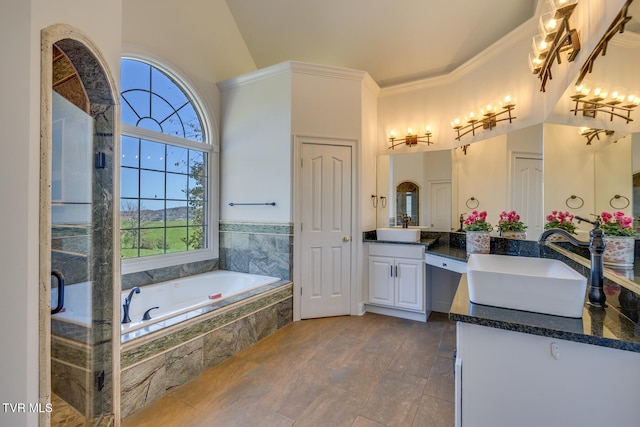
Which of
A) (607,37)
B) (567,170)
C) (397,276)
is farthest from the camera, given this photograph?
(397,276)

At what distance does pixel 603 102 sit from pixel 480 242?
143cm

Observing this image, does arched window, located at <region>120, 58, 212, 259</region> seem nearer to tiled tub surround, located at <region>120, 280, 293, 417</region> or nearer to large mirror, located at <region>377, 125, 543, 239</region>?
tiled tub surround, located at <region>120, 280, 293, 417</region>

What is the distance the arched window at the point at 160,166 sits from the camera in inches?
108

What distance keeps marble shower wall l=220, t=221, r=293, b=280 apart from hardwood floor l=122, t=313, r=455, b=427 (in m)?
0.73

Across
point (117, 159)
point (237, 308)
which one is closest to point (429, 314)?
point (237, 308)

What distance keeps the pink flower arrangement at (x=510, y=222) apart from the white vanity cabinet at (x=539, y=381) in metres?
1.72

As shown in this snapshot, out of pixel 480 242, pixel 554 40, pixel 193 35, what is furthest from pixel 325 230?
pixel 193 35

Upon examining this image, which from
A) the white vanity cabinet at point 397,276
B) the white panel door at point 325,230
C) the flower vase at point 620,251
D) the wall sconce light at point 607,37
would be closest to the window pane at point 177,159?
the white panel door at point 325,230

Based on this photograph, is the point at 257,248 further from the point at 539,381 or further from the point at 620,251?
the point at 620,251

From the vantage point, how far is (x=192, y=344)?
202cm

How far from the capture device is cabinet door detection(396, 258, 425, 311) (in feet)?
9.87

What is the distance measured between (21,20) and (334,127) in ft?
8.39

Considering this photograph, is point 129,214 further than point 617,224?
Yes

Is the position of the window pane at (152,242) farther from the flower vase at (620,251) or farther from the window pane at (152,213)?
the flower vase at (620,251)
